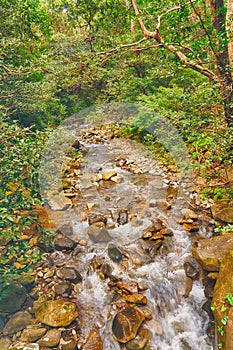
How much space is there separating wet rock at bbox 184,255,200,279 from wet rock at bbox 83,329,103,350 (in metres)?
1.73

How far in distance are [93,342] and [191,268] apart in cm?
193

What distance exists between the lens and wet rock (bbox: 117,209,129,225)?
5336 mm

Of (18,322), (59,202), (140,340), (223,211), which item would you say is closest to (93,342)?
(140,340)

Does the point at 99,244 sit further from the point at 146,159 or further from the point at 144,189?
the point at 146,159

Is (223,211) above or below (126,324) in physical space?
above

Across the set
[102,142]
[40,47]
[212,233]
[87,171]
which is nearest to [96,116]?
[102,142]

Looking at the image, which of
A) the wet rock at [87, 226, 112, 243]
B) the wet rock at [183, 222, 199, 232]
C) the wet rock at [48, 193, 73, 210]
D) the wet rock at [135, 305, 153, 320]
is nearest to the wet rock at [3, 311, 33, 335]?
the wet rock at [135, 305, 153, 320]

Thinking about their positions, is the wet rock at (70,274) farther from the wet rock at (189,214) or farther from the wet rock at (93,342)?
the wet rock at (189,214)

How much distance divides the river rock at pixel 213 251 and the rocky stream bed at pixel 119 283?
0.12ft

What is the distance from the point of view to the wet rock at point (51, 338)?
2.98 metres

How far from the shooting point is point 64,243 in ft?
15.0

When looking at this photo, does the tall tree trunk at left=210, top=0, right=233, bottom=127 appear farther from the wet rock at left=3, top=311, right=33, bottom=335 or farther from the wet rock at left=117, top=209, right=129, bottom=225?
the wet rock at left=3, top=311, right=33, bottom=335

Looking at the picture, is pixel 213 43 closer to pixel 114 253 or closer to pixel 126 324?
pixel 114 253

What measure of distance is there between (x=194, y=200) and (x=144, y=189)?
1612 millimetres
